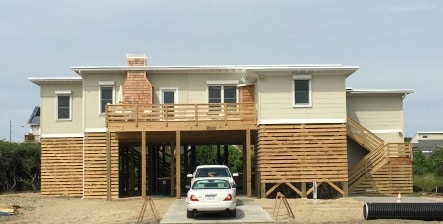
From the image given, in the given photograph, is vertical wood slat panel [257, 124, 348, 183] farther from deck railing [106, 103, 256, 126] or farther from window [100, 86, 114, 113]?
window [100, 86, 114, 113]

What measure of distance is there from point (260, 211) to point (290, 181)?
248 inches

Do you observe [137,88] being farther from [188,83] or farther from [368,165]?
[368,165]

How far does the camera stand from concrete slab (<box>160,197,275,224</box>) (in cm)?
2021

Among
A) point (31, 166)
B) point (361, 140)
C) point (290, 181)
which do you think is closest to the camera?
point (290, 181)

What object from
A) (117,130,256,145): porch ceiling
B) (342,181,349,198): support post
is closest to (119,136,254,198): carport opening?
(117,130,256,145): porch ceiling

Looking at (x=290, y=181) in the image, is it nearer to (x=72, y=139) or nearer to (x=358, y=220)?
(x=358, y=220)

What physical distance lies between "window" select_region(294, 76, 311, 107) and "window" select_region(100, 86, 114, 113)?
30.7 ft

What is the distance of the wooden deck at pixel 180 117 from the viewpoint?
29.1 meters

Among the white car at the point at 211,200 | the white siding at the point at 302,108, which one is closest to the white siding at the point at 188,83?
the white siding at the point at 302,108

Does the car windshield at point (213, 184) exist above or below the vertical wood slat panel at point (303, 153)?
below

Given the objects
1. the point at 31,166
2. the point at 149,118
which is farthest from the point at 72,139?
the point at 31,166

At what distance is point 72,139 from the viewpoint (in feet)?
109

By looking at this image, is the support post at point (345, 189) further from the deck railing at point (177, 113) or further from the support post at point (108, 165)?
the support post at point (108, 165)

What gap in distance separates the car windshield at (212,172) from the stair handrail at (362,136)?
8.69 meters
